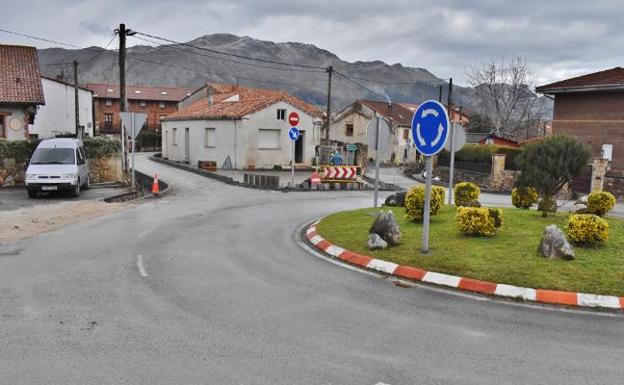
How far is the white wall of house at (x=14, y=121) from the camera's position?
2994 centimetres

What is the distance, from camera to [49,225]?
43.8ft

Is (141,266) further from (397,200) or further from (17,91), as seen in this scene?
(17,91)

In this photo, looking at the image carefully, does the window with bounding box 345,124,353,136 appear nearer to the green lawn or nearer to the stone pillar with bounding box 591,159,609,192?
the stone pillar with bounding box 591,159,609,192

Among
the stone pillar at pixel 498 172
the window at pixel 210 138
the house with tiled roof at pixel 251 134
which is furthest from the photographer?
the window at pixel 210 138

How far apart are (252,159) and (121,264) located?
27242 millimetres

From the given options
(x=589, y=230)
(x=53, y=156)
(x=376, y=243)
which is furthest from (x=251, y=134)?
(x=589, y=230)

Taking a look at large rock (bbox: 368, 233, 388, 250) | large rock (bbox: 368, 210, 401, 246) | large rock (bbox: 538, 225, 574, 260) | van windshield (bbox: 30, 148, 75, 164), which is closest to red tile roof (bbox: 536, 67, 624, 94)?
large rock (bbox: 538, 225, 574, 260)

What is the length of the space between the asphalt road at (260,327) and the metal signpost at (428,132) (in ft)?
6.01

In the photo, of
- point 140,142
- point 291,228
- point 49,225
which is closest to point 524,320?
point 291,228

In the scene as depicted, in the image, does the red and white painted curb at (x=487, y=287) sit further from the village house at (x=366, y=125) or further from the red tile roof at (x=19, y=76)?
the village house at (x=366, y=125)

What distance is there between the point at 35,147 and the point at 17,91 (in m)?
11.2

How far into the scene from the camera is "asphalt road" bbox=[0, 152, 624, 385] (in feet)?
15.5

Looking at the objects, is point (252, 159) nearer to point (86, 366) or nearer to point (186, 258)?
point (186, 258)

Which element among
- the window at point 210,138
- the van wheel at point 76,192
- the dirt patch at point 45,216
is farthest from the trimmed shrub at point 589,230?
the window at point 210,138
